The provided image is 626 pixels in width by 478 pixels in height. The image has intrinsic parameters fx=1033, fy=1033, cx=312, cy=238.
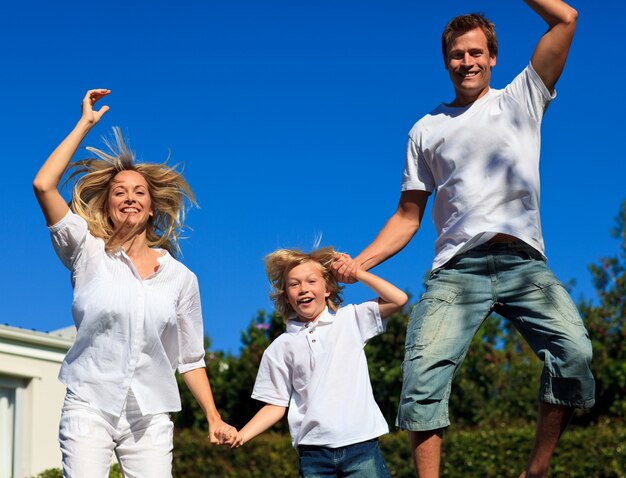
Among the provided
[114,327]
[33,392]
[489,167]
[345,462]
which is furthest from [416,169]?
[33,392]

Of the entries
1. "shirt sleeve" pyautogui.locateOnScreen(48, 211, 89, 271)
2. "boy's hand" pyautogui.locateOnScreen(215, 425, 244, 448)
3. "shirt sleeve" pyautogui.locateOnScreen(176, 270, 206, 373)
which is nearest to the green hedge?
"boy's hand" pyautogui.locateOnScreen(215, 425, 244, 448)

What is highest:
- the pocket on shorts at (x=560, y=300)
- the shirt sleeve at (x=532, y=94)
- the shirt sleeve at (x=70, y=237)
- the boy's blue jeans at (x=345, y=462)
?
the shirt sleeve at (x=532, y=94)

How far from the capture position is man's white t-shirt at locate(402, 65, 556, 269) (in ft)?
14.8

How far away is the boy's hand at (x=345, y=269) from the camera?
506 cm

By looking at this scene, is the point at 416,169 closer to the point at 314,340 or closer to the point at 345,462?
the point at 314,340

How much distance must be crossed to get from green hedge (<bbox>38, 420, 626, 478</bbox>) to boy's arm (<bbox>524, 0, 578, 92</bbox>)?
7.80m

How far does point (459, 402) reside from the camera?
15508 mm

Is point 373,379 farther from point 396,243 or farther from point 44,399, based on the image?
point 396,243

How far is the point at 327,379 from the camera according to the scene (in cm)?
510

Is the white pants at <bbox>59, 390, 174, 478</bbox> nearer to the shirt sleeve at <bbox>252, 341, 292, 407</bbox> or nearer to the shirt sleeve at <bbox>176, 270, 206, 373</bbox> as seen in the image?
the shirt sleeve at <bbox>176, 270, 206, 373</bbox>

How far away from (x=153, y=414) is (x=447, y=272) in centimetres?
148

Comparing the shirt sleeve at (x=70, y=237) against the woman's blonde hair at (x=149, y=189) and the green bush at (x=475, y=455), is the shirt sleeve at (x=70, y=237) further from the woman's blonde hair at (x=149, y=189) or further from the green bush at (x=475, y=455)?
the green bush at (x=475, y=455)

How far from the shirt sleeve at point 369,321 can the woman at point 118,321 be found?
0.82m

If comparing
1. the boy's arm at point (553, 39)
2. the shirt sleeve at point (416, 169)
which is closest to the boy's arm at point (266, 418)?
the shirt sleeve at point (416, 169)
